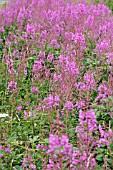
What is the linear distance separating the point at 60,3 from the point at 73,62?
348 cm

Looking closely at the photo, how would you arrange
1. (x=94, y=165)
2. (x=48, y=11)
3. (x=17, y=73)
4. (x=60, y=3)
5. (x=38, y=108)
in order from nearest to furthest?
(x=94, y=165) < (x=38, y=108) < (x=17, y=73) < (x=48, y=11) < (x=60, y=3)

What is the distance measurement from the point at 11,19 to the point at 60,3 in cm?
123

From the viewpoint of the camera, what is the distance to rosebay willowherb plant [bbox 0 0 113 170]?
2.44m

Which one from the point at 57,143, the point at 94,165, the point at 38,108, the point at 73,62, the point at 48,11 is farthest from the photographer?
the point at 48,11

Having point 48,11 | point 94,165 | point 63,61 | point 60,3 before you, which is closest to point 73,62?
point 63,61

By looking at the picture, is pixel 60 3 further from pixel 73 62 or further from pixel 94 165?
pixel 94 165

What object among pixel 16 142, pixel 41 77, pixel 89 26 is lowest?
pixel 16 142

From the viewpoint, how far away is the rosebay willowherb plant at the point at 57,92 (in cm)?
244

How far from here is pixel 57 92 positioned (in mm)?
3699

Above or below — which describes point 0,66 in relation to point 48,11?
below

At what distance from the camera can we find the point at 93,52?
4957mm

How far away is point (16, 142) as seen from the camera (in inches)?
123

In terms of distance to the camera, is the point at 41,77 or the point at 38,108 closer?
the point at 38,108

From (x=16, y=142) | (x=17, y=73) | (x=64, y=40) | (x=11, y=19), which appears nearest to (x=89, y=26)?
(x=64, y=40)
